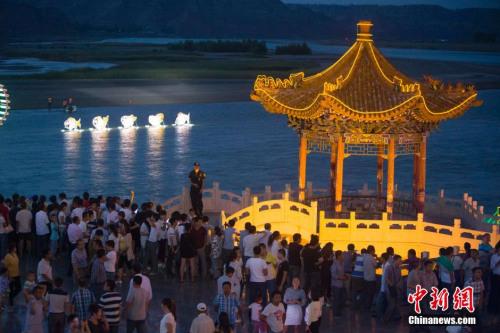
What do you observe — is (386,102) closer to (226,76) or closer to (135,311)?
(135,311)

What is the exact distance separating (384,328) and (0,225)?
708 centimetres

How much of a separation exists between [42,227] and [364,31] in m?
8.71

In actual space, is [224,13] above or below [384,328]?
above

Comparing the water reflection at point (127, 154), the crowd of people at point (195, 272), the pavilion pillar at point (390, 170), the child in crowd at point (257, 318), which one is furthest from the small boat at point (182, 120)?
the child in crowd at point (257, 318)

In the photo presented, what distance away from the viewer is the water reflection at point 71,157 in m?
31.3

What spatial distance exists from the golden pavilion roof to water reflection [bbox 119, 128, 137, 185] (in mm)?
10932

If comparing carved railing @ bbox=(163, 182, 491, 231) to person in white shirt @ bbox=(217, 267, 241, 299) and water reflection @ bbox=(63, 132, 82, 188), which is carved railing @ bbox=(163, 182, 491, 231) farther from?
water reflection @ bbox=(63, 132, 82, 188)

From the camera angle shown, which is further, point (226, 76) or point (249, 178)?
point (226, 76)

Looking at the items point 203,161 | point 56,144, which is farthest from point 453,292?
point 56,144

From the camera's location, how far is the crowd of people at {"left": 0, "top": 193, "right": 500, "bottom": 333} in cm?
1190

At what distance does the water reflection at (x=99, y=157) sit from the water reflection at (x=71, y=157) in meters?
0.59

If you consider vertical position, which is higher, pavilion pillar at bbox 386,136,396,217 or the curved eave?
the curved eave

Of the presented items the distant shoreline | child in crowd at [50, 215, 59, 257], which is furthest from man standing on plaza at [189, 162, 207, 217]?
the distant shoreline

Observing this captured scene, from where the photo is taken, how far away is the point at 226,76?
255 ft
